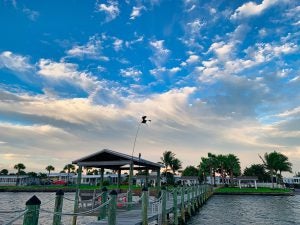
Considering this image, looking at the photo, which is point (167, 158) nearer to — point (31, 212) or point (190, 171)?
point (190, 171)

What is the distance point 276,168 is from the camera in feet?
304

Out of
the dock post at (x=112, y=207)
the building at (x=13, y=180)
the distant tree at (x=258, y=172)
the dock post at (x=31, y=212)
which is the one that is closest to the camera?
the dock post at (x=31, y=212)

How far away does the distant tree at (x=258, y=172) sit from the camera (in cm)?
12925

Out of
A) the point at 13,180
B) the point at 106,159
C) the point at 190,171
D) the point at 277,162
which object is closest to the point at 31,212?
the point at 106,159

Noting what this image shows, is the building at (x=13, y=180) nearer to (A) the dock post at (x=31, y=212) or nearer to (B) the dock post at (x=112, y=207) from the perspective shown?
(B) the dock post at (x=112, y=207)

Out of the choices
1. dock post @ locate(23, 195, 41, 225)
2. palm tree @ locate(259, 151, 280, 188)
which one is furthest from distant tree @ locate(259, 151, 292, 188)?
dock post @ locate(23, 195, 41, 225)

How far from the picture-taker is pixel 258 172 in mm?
132500

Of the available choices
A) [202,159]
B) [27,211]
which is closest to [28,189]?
[202,159]

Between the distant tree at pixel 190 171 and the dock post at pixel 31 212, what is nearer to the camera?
the dock post at pixel 31 212

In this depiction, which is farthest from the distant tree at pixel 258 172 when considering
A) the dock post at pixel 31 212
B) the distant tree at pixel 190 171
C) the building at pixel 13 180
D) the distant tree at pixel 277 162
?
the dock post at pixel 31 212

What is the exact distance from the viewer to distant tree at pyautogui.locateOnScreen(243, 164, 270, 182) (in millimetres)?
129250

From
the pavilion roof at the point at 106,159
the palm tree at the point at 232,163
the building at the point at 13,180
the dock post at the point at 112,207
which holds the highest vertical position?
the palm tree at the point at 232,163

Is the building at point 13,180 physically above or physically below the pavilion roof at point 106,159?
above

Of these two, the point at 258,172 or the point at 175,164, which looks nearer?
the point at 175,164
